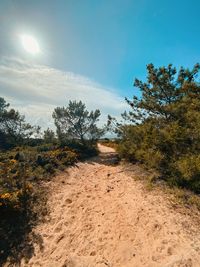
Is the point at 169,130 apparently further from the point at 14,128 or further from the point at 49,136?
the point at 14,128

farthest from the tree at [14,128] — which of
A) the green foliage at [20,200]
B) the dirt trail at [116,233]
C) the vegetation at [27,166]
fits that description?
the dirt trail at [116,233]

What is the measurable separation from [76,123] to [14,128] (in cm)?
1035

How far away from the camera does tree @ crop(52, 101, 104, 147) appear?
778 inches

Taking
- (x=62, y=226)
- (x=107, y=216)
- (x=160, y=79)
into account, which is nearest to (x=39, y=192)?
(x=62, y=226)

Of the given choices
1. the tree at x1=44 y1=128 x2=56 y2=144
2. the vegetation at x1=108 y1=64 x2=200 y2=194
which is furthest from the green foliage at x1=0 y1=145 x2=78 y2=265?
the tree at x1=44 y1=128 x2=56 y2=144

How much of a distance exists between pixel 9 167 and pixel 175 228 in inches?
366

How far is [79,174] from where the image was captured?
11273mm

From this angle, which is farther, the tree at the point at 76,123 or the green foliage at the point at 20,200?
the tree at the point at 76,123

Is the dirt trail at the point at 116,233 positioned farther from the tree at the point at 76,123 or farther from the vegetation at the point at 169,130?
the tree at the point at 76,123

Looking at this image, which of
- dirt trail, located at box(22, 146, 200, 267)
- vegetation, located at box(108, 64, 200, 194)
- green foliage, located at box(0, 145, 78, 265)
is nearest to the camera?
dirt trail, located at box(22, 146, 200, 267)

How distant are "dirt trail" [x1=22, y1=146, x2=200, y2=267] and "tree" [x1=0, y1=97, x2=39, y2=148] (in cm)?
1843

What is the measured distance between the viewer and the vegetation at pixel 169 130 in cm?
718

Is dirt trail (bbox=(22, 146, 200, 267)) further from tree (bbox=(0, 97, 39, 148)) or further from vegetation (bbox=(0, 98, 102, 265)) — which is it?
tree (bbox=(0, 97, 39, 148))

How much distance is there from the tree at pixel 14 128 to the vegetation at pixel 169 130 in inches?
541
